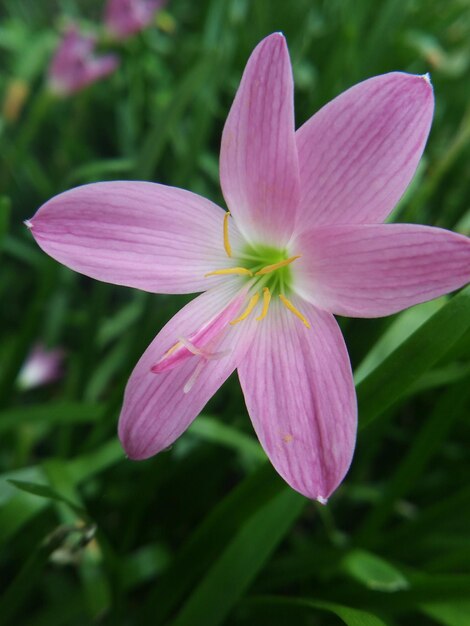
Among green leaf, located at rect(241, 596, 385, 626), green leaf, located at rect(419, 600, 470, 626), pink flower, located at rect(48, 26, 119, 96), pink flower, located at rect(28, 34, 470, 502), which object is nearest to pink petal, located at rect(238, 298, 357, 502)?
pink flower, located at rect(28, 34, 470, 502)

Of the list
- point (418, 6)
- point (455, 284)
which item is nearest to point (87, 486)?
point (455, 284)

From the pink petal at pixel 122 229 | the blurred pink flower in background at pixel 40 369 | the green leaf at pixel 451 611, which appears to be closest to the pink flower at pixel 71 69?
the blurred pink flower in background at pixel 40 369

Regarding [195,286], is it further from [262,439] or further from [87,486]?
[87,486]

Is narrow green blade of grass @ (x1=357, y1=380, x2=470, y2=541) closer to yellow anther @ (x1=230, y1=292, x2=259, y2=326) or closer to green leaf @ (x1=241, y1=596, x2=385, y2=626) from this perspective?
green leaf @ (x1=241, y1=596, x2=385, y2=626)

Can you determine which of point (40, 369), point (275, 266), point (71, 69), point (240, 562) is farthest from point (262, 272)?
point (71, 69)

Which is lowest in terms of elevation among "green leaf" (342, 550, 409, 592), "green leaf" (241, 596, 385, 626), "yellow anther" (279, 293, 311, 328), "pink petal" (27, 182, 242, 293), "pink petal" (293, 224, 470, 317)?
"green leaf" (342, 550, 409, 592)

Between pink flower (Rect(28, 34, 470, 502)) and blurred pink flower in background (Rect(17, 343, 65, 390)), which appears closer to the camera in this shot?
pink flower (Rect(28, 34, 470, 502))
